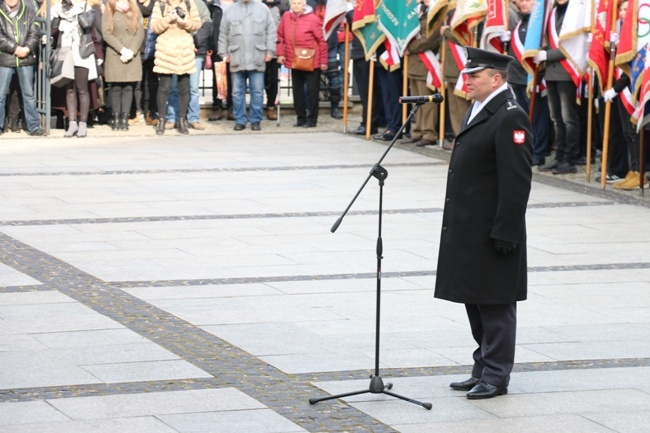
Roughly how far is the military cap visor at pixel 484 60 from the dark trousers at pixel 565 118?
9520 mm

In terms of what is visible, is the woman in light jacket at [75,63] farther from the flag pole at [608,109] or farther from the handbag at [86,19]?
the flag pole at [608,109]

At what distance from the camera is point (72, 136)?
20828mm

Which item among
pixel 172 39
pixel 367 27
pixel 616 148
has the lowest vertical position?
pixel 616 148

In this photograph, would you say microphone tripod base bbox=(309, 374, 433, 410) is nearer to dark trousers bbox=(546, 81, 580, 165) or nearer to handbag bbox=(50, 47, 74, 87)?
dark trousers bbox=(546, 81, 580, 165)

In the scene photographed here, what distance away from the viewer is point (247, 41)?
21328mm

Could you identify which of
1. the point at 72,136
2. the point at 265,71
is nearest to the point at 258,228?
the point at 72,136

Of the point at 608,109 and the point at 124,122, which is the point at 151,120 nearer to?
the point at 124,122

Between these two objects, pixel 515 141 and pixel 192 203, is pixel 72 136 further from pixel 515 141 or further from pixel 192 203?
pixel 515 141

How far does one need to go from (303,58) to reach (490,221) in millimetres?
14158

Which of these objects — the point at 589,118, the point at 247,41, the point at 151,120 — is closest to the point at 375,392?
the point at 589,118

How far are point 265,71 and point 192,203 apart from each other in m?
7.90

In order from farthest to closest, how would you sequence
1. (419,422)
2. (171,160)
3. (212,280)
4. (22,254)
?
(171,160)
(22,254)
(212,280)
(419,422)

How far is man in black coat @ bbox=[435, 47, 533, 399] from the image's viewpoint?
7.60 metres

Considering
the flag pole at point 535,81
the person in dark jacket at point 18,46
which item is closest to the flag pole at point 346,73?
the flag pole at point 535,81
